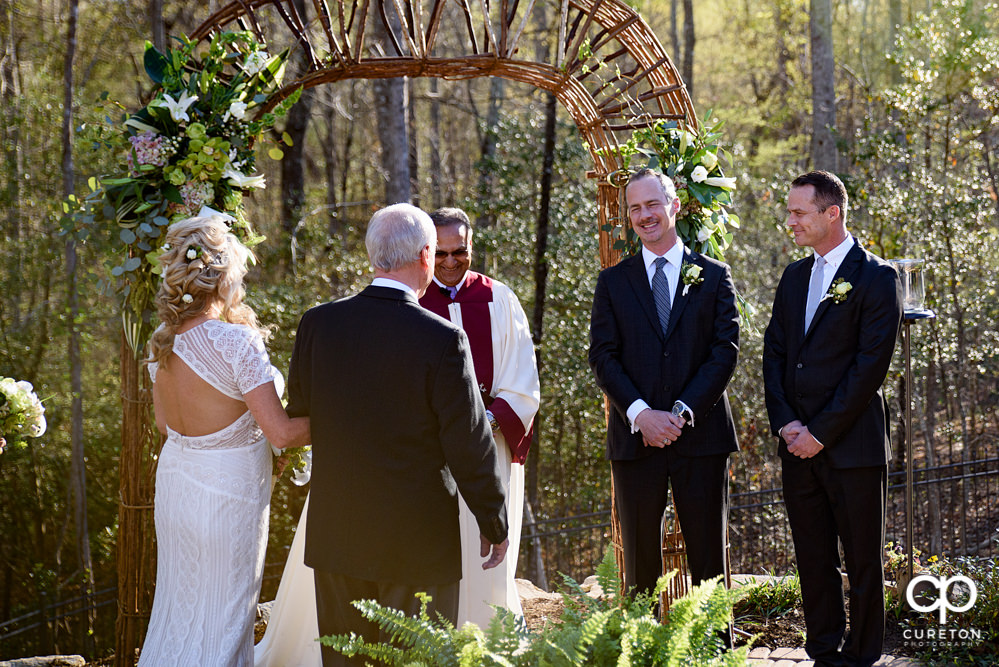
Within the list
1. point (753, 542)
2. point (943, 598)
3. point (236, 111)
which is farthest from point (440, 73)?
point (753, 542)

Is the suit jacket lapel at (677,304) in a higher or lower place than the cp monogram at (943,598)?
higher

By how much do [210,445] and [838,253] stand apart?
2530 millimetres

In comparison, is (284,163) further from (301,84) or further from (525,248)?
(301,84)

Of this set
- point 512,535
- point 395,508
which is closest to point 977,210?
point 512,535

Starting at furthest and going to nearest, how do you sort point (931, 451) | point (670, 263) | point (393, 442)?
point (931, 451), point (670, 263), point (393, 442)

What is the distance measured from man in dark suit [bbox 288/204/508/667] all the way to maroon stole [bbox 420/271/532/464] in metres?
1.08

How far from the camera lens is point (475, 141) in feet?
53.8

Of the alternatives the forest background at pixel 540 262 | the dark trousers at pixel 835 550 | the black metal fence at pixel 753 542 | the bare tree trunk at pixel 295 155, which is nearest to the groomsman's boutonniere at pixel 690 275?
the dark trousers at pixel 835 550

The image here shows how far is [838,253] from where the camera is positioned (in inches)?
144

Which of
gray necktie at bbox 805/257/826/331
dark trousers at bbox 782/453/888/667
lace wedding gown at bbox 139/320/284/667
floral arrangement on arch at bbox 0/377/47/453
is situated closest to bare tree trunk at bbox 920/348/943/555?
dark trousers at bbox 782/453/888/667

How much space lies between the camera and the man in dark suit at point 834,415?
3502mm

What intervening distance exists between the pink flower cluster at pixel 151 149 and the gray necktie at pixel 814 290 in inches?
106

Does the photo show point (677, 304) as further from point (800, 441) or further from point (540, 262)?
point (540, 262)

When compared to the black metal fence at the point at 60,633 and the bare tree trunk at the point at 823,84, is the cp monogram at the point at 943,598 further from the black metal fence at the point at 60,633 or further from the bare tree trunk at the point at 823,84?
the black metal fence at the point at 60,633
